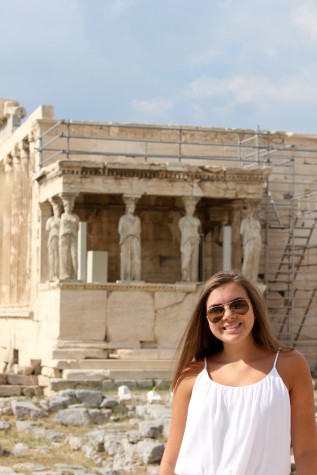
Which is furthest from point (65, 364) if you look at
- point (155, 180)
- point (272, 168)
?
point (272, 168)

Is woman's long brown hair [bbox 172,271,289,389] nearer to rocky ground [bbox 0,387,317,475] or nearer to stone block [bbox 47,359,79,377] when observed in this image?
rocky ground [bbox 0,387,317,475]

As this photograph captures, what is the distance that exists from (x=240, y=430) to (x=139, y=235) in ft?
50.2

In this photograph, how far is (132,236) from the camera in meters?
18.4

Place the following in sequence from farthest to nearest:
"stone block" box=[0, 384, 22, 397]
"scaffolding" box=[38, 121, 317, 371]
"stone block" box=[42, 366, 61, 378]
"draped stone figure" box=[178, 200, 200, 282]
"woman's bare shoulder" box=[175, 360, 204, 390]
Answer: "scaffolding" box=[38, 121, 317, 371] → "draped stone figure" box=[178, 200, 200, 282] → "stone block" box=[42, 366, 61, 378] → "stone block" box=[0, 384, 22, 397] → "woman's bare shoulder" box=[175, 360, 204, 390]

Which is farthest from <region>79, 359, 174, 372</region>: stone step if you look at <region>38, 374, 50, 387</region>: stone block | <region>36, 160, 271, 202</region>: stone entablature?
<region>36, 160, 271, 202</region>: stone entablature

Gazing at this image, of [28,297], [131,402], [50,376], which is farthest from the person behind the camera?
[28,297]

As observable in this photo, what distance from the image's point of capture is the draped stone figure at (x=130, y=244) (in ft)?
60.1

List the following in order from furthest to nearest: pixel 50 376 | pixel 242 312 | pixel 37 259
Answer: pixel 37 259, pixel 50 376, pixel 242 312

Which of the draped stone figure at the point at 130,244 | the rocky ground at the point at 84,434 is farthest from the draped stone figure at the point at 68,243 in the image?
the rocky ground at the point at 84,434

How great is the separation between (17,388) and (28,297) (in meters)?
5.76

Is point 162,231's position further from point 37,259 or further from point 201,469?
point 201,469

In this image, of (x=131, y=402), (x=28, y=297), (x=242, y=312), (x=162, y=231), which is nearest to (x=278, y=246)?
(x=162, y=231)

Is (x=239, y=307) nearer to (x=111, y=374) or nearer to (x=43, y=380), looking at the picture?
(x=111, y=374)

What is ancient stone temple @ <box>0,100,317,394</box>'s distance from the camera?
18.0m
